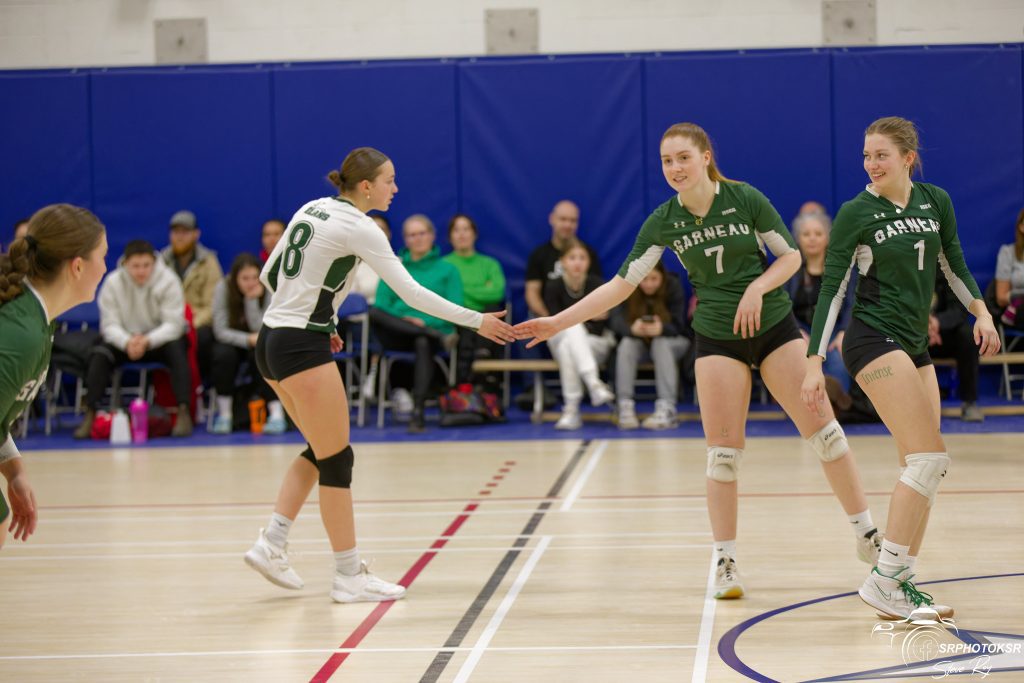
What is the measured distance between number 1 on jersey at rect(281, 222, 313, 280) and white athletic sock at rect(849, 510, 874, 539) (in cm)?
245

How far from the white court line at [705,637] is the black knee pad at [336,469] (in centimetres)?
Result: 149

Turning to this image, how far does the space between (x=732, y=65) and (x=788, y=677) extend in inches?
347

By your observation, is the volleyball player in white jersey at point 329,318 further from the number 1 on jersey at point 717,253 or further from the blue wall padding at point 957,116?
the blue wall padding at point 957,116

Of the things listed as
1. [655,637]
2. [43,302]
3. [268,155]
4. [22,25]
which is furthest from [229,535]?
[22,25]

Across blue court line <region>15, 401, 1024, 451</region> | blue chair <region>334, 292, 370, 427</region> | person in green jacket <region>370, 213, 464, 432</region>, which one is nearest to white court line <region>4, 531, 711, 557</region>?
blue court line <region>15, 401, 1024, 451</region>

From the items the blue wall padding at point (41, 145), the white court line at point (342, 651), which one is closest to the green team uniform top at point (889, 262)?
the white court line at point (342, 651)

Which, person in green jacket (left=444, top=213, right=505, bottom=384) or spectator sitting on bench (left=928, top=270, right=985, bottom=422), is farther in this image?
person in green jacket (left=444, top=213, right=505, bottom=384)

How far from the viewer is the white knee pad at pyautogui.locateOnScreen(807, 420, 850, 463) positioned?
4.74 metres

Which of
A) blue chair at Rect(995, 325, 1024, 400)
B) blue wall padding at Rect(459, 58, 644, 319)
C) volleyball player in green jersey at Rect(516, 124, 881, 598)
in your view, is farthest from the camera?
blue wall padding at Rect(459, 58, 644, 319)

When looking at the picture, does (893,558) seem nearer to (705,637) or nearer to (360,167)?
(705,637)

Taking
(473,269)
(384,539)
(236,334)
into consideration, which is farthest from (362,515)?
(473,269)

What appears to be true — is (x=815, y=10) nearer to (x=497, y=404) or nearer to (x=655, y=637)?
(x=497, y=404)

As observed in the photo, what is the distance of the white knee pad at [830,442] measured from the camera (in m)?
4.74

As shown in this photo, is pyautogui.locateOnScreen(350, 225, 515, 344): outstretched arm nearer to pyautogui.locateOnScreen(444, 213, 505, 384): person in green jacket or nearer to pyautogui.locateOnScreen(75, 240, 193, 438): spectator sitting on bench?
pyautogui.locateOnScreen(75, 240, 193, 438): spectator sitting on bench
